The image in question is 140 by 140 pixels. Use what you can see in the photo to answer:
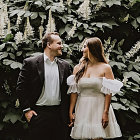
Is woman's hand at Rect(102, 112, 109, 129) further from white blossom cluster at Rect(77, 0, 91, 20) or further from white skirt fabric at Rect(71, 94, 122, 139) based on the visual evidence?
white blossom cluster at Rect(77, 0, 91, 20)

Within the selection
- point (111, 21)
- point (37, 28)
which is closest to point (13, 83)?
point (37, 28)

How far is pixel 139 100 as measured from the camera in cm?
506

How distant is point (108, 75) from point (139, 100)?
5.14 ft

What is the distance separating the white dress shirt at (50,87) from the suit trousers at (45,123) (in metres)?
0.07

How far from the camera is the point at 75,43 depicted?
4746mm

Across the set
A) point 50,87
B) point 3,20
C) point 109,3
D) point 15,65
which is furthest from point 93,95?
point 109,3

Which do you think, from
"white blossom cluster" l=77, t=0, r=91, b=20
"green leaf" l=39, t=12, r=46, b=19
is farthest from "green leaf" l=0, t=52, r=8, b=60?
"white blossom cluster" l=77, t=0, r=91, b=20

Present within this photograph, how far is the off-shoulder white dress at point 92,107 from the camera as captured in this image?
3.64 meters

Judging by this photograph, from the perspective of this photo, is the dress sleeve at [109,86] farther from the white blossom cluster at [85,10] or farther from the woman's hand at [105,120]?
the white blossom cluster at [85,10]

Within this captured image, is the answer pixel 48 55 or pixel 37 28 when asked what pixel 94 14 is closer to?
pixel 37 28

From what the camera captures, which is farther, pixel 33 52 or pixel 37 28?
pixel 37 28

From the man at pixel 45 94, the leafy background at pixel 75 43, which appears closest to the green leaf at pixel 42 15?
the leafy background at pixel 75 43

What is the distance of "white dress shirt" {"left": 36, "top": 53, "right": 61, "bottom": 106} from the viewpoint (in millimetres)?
3571

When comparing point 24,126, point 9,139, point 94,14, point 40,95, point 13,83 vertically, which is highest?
point 94,14
